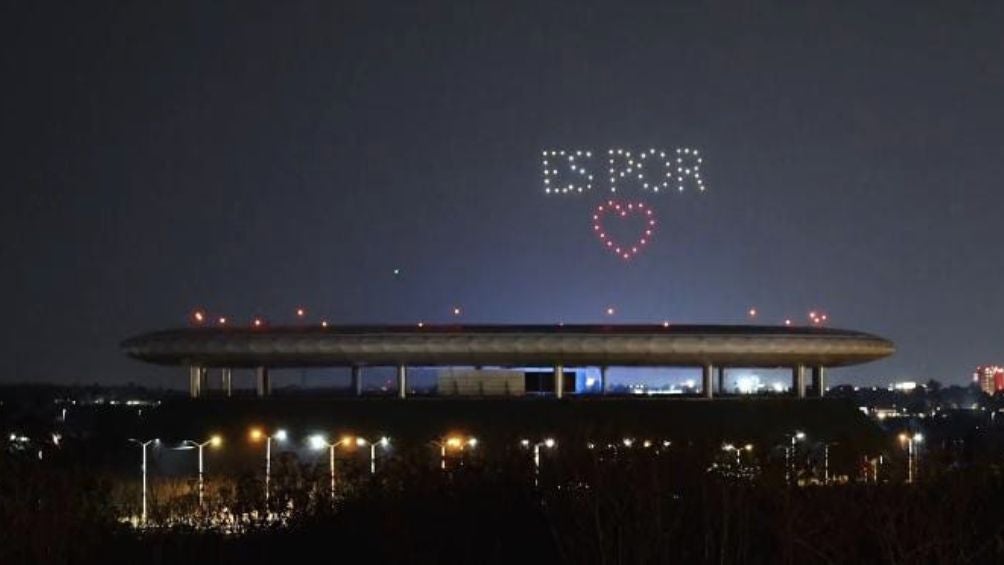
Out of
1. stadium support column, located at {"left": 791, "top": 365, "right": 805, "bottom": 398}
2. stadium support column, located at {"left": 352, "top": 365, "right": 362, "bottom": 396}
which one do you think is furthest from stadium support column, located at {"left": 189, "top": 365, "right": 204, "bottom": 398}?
stadium support column, located at {"left": 791, "top": 365, "right": 805, "bottom": 398}

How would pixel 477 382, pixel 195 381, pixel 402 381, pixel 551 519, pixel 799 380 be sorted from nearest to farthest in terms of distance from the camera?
pixel 551 519, pixel 402 381, pixel 799 380, pixel 195 381, pixel 477 382

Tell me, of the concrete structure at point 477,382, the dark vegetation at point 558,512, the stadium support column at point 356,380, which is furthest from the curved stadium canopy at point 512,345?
the dark vegetation at point 558,512

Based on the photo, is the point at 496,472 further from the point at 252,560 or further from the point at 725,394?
the point at 725,394

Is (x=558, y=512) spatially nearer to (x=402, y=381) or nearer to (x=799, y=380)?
(x=402, y=381)

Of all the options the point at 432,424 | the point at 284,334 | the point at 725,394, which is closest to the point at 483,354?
Result: the point at 432,424

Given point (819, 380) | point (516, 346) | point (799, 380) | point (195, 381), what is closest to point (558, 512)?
point (516, 346)

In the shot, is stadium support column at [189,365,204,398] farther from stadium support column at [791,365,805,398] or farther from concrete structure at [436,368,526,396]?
stadium support column at [791,365,805,398]
